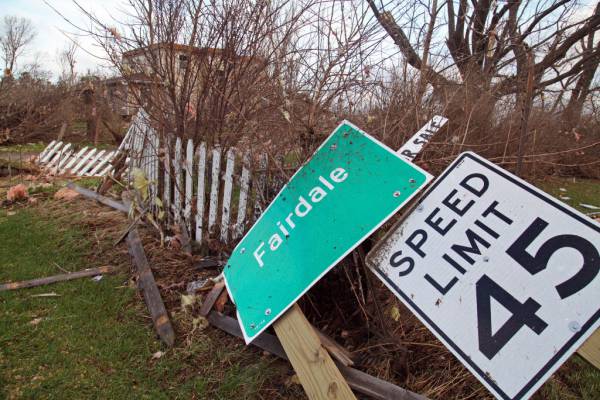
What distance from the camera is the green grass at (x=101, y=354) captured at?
2117 millimetres

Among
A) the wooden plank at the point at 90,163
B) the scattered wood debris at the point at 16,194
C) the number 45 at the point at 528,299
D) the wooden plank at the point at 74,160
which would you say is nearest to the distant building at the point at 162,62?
the number 45 at the point at 528,299

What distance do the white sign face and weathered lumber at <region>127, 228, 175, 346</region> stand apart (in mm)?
1697

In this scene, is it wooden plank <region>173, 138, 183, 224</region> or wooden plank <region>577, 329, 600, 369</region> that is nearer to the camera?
wooden plank <region>577, 329, 600, 369</region>

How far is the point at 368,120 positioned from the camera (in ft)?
10.1

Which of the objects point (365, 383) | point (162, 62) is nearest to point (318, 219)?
point (365, 383)

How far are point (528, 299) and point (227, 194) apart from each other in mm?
2567

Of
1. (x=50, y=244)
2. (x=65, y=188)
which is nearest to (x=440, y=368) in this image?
(x=50, y=244)

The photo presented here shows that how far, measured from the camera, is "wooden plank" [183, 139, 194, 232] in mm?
3603

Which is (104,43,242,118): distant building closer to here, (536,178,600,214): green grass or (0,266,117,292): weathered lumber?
(0,266,117,292): weathered lumber

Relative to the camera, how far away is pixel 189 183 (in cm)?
368

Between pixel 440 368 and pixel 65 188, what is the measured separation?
6.21m

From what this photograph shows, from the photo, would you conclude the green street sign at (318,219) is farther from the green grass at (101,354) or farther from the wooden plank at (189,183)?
the wooden plank at (189,183)

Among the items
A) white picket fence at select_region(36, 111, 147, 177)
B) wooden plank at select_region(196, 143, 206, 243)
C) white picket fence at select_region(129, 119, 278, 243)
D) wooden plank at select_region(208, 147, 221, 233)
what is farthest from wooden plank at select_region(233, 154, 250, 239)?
white picket fence at select_region(36, 111, 147, 177)

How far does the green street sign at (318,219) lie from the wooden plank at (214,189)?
1270 millimetres
